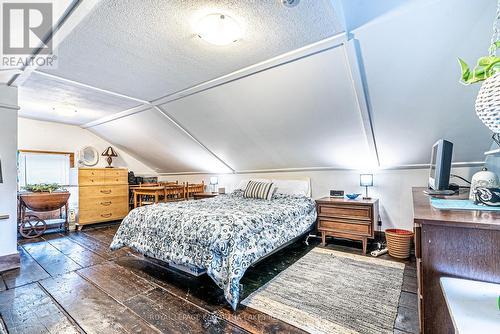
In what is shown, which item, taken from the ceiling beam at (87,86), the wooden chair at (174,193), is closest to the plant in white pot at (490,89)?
the ceiling beam at (87,86)

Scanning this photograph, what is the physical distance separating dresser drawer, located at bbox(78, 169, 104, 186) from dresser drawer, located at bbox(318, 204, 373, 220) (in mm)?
4313

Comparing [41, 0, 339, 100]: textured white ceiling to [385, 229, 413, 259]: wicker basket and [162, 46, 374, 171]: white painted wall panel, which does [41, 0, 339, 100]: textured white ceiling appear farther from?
[385, 229, 413, 259]: wicker basket

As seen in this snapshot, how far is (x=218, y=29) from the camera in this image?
1746mm

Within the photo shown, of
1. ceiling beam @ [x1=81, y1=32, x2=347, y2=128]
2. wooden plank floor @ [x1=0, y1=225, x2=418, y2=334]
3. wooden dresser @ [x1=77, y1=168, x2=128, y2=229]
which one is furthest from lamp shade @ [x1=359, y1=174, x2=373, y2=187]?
wooden dresser @ [x1=77, y1=168, x2=128, y2=229]

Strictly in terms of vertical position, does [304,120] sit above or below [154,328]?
above

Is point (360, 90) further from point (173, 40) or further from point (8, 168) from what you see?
point (8, 168)

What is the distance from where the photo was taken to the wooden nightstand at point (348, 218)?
3002 mm

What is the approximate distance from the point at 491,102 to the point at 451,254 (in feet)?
1.92

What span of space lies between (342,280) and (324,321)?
715mm

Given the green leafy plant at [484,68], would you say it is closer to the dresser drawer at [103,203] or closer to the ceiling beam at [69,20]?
the ceiling beam at [69,20]

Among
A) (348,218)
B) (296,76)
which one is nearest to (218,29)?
(296,76)

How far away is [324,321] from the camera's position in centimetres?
168

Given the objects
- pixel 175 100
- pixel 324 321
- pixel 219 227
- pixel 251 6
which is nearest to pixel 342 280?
pixel 324 321

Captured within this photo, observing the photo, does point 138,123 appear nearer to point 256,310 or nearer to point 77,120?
point 77,120
